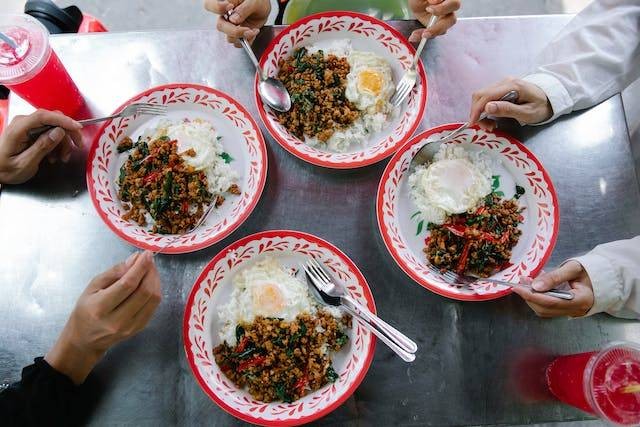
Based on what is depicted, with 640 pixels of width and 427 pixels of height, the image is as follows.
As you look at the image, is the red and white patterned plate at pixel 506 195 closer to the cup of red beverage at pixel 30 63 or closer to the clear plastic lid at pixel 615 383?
the clear plastic lid at pixel 615 383

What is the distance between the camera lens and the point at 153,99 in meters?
2.14

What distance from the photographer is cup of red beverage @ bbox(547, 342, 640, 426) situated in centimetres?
170

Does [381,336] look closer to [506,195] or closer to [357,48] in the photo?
[506,195]

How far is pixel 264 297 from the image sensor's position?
1.94 metres

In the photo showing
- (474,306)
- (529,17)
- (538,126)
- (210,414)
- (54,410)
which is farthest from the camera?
(529,17)

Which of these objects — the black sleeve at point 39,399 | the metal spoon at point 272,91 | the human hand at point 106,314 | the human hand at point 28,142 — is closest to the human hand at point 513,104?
the metal spoon at point 272,91

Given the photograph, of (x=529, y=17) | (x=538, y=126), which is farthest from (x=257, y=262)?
(x=529, y=17)

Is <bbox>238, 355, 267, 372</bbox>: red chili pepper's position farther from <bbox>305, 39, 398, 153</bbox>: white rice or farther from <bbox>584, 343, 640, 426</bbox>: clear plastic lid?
<bbox>584, 343, 640, 426</bbox>: clear plastic lid

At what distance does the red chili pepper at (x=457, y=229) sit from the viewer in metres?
2.04

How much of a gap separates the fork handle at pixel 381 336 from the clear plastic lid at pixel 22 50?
60.1 inches

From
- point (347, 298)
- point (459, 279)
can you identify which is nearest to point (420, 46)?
point (459, 279)

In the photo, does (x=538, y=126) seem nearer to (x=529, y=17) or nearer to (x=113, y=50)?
(x=529, y=17)

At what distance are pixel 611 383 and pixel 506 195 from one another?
81 centimetres

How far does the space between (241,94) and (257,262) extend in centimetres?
81
